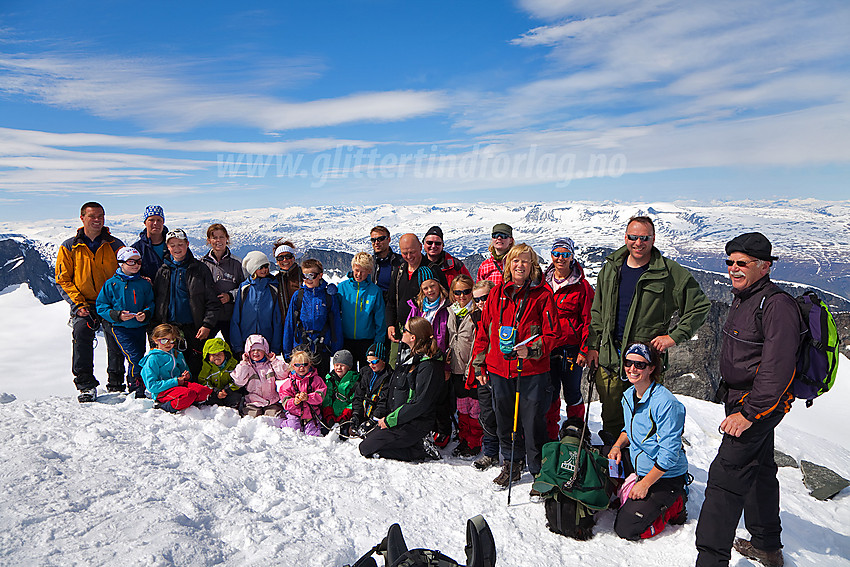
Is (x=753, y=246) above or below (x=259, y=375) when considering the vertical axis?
above

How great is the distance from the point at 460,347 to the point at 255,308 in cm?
401

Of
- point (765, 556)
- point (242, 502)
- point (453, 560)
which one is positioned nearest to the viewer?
point (453, 560)

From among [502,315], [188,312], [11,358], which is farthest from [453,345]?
[11,358]

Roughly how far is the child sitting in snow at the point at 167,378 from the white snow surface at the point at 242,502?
8.5 inches

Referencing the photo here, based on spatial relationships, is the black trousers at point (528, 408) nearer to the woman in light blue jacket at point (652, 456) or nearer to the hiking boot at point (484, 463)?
the hiking boot at point (484, 463)

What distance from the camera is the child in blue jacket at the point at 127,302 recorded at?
310 inches

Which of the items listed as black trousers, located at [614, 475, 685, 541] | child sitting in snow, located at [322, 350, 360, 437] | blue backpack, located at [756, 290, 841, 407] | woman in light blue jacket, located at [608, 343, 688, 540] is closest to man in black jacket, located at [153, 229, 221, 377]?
child sitting in snow, located at [322, 350, 360, 437]

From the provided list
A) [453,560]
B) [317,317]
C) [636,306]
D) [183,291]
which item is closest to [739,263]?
[636,306]

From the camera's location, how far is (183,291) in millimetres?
8227

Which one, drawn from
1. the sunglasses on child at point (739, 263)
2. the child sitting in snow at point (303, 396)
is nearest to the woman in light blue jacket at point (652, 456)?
the sunglasses on child at point (739, 263)

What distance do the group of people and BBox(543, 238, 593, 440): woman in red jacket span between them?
0.10 ft

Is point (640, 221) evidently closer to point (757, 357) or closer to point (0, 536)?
point (757, 357)

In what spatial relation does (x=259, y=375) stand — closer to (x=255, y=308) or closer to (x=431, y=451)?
(x=255, y=308)

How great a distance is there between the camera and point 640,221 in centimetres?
584
